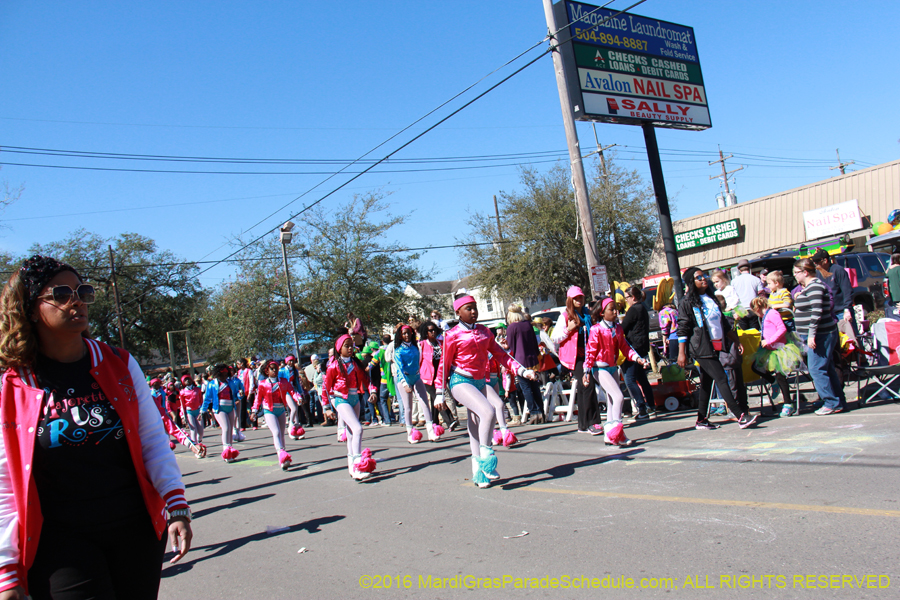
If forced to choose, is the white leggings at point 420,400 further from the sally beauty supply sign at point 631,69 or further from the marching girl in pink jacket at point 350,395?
the sally beauty supply sign at point 631,69

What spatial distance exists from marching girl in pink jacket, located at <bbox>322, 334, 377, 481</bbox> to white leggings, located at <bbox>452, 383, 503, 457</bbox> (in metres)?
1.73

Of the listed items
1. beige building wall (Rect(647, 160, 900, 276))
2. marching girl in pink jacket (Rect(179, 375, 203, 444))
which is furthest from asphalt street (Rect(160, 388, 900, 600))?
beige building wall (Rect(647, 160, 900, 276))

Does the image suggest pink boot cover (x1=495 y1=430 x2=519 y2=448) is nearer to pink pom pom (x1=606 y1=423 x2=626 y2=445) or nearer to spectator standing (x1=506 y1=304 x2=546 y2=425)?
pink pom pom (x1=606 y1=423 x2=626 y2=445)

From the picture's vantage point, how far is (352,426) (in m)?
8.20

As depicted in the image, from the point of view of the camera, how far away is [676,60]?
16406mm

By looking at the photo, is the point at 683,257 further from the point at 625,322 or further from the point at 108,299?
the point at 108,299

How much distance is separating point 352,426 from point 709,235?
31677 mm

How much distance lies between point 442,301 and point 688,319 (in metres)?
26.0

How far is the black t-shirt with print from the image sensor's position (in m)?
2.45

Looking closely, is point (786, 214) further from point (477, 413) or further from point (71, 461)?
point (71, 461)

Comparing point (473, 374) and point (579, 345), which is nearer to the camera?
point (473, 374)

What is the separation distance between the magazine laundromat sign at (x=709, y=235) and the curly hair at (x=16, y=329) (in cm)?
3561

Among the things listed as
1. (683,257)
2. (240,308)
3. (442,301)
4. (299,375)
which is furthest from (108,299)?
(683,257)

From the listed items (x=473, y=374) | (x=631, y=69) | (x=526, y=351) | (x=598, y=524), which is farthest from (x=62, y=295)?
(x=631, y=69)
